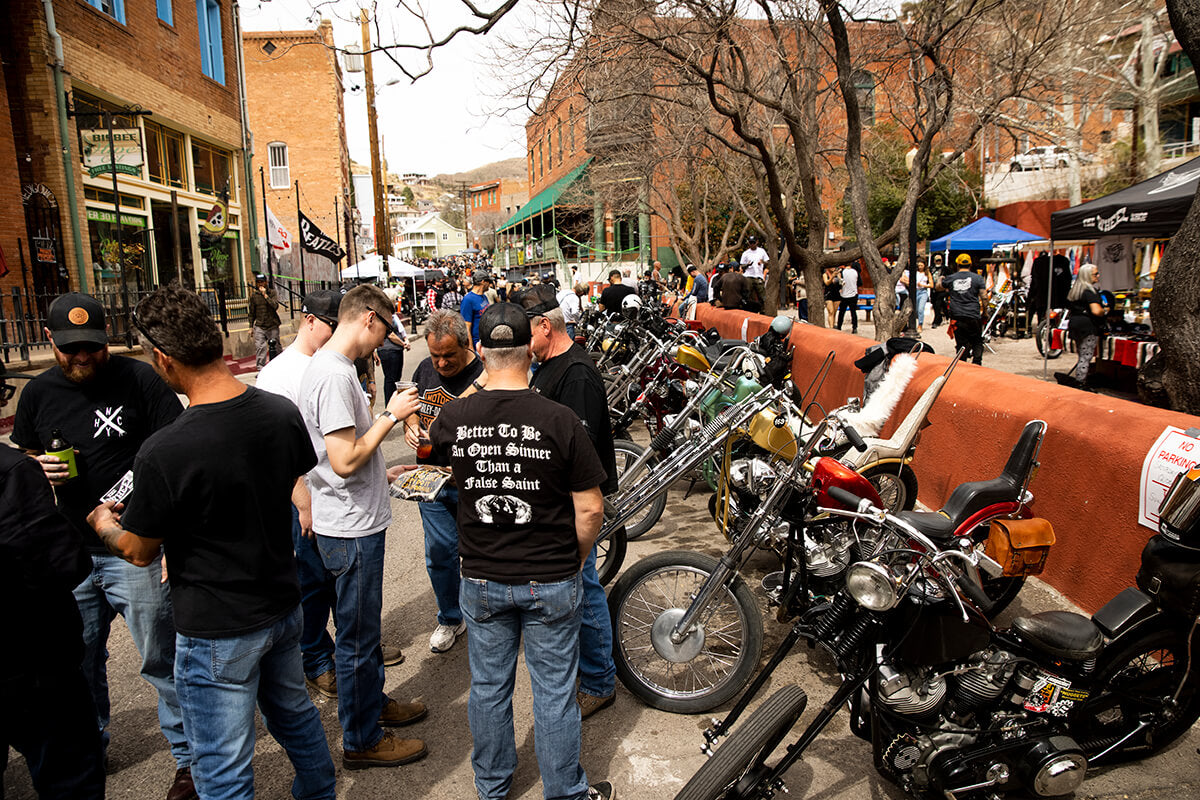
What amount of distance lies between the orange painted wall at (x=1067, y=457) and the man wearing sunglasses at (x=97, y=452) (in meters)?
4.67

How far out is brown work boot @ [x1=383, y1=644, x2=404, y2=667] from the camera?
4.39 m

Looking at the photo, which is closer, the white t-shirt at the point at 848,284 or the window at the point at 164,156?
the window at the point at 164,156

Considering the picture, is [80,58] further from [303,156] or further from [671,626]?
[303,156]

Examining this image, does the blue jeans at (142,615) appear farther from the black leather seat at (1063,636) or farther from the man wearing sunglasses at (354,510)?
→ the black leather seat at (1063,636)

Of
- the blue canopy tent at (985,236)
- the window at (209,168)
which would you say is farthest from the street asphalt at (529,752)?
the window at (209,168)

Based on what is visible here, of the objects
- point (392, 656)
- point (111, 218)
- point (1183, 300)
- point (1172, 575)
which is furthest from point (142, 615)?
point (111, 218)

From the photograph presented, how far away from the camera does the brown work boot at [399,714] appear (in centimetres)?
378

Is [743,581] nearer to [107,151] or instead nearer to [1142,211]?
[1142,211]

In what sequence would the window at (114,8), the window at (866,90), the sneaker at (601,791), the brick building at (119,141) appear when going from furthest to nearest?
the window at (114,8) < the brick building at (119,141) < the window at (866,90) < the sneaker at (601,791)

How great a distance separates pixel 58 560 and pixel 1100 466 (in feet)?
16.1

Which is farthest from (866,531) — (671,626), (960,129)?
(960,129)

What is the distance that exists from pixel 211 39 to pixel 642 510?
72.0ft

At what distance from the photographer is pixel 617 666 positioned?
151 inches

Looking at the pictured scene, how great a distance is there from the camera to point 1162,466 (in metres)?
3.93
